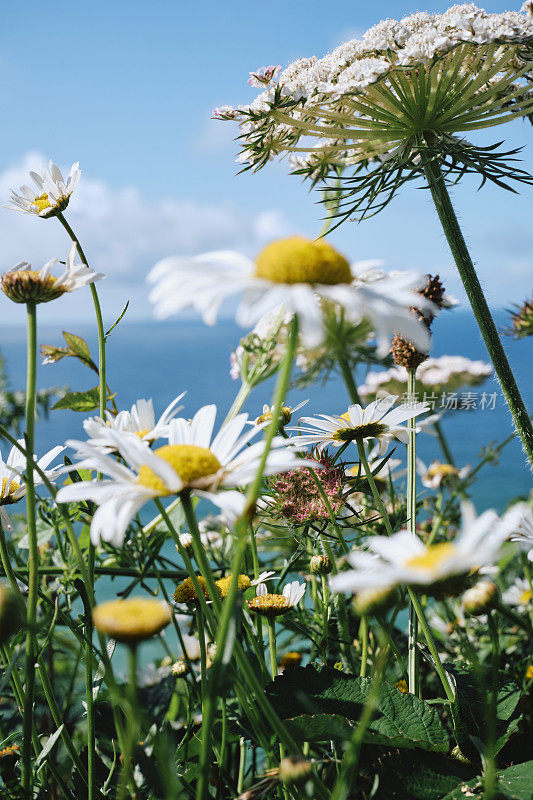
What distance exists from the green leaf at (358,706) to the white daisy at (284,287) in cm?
30

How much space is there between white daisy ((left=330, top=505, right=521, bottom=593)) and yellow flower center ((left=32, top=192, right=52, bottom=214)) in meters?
0.50

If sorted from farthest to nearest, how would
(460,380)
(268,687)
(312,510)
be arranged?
1. (460,380)
2. (312,510)
3. (268,687)

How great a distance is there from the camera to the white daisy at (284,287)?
30 centimetres

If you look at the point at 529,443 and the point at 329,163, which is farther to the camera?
the point at 329,163

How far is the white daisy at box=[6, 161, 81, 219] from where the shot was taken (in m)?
0.62

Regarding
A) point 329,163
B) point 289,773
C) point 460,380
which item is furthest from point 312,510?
point 460,380

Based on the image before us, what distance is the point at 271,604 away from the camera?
1.79 feet

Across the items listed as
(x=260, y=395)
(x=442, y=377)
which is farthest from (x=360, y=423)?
(x=260, y=395)

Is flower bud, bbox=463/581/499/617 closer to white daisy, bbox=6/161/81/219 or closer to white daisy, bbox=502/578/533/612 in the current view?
white daisy, bbox=6/161/81/219

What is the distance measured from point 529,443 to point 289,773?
0.56 m

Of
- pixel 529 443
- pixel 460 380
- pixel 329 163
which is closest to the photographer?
pixel 529 443

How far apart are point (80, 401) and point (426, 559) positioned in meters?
0.53

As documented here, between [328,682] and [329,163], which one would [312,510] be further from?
[329,163]

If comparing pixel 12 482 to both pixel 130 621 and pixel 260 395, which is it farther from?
pixel 260 395
